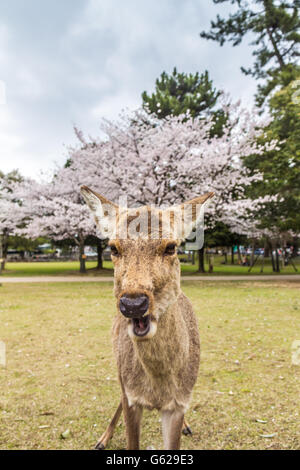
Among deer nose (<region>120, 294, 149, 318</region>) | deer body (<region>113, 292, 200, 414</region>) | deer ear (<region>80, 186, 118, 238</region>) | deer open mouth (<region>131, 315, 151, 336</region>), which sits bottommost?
deer body (<region>113, 292, 200, 414</region>)

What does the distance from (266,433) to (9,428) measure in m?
2.78

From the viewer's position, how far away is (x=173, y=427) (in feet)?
7.77

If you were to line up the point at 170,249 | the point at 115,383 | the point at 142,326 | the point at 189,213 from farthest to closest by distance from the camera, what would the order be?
the point at 115,383
the point at 189,213
the point at 170,249
the point at 142,326

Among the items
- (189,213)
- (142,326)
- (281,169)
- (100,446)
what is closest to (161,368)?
(142,326)

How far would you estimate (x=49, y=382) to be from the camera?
4531 millimetres

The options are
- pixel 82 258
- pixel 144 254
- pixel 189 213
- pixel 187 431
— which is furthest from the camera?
pixel 82 258

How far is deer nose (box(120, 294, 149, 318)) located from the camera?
1.67 m

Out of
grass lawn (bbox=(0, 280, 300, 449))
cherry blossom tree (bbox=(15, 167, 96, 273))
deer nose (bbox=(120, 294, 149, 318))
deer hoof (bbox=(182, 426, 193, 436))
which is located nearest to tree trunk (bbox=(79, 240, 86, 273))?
cherry blossom tree (bbox=(15, 167, 96, 273))

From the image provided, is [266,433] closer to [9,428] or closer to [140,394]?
[140,394]

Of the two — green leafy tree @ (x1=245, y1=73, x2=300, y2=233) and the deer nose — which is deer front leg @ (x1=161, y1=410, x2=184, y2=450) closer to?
the deer nose

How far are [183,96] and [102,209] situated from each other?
23017 mm

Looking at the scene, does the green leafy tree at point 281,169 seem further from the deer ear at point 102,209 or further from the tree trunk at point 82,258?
the deer ear at point 102,209

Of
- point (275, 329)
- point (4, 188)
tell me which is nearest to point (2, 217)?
point (4, 188)

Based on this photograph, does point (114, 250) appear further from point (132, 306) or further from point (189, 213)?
point (189, 213)
